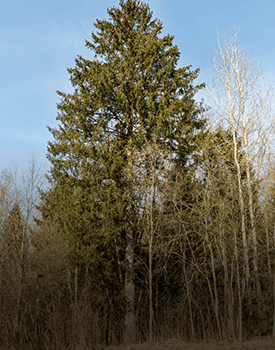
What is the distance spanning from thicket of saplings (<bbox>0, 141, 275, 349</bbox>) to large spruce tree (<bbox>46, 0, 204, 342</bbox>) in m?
0.30

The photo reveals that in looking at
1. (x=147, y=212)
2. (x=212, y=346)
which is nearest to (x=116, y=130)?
(x=147, y=212)

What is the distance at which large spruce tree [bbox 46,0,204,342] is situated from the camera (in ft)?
34.8

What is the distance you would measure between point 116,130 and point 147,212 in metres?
3.72

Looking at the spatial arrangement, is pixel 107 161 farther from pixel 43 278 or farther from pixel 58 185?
pixel 43 278

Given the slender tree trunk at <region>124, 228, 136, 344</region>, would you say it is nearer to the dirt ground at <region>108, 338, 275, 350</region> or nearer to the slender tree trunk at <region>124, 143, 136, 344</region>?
the slender tree trunk at <region>124, 143, 136, 344</region>

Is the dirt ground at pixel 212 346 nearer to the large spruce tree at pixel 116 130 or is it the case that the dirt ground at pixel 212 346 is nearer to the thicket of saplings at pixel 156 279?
the thicket of saplings at pixel 156 279

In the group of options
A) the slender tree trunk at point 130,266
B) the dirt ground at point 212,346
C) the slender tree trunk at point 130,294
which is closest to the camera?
the dirt ground at point 212,346

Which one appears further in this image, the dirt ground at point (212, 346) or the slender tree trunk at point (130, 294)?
the slender tree trunk at point (130, 294)

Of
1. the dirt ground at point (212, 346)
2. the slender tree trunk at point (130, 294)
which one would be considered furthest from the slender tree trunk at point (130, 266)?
the dirt ground at point (212, 346)

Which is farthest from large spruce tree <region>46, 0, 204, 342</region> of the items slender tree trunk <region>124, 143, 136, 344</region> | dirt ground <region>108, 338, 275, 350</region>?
dirt ground <region>108, 338, 275, 350</region>

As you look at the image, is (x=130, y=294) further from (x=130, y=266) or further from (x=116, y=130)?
(x=116, y=130)

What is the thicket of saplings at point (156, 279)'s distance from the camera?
7.75 meters

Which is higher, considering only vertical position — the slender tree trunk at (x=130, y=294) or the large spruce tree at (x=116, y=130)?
the large spruce tree at (x=116, y=130)

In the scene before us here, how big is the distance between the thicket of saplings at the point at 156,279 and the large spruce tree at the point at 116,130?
30 centimetres
